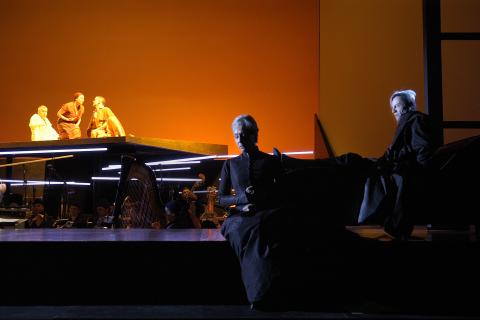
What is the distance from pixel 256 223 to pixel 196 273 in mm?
471

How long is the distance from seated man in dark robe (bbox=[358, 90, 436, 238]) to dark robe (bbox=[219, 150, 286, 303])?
523 mm

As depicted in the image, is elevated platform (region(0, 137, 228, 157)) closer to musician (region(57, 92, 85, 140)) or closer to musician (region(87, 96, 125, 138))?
musician (region(87, 96, 125, 138))

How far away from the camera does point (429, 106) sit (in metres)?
3.79

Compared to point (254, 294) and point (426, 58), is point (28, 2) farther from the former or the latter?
point (254, 294)

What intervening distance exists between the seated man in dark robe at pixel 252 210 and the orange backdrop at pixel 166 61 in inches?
313

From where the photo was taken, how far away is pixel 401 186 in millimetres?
2789

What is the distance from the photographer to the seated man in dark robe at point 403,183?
2793mm

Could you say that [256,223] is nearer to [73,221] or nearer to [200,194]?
[73,221]

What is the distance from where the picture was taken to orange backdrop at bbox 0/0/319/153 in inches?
437

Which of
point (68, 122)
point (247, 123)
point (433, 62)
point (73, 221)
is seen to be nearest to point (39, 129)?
point (68, 122)

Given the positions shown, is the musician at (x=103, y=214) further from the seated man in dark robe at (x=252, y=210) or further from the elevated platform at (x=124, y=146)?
the seated man in dark robe at (x=252, y=210)

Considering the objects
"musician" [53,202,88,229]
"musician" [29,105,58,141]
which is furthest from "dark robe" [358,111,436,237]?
"musician" [29,105,58,141]

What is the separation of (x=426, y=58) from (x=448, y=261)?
5.70 ft

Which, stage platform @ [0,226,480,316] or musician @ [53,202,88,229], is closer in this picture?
stage platform @ [0,226,480,316]
